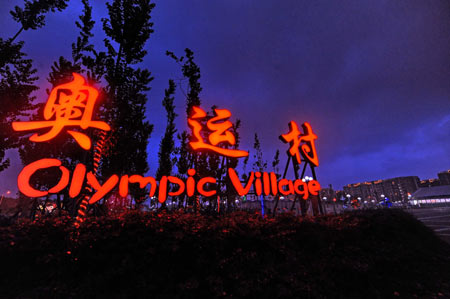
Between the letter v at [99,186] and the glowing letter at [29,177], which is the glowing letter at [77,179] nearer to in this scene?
the letter v at [99,186]

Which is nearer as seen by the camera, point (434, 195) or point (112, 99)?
point (112, 99)

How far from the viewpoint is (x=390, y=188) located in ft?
486

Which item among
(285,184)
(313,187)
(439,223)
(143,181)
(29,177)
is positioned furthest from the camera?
(439,223)

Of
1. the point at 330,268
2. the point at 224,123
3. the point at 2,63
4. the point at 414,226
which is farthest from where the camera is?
the point at 2,63

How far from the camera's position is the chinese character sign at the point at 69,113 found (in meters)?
5.53

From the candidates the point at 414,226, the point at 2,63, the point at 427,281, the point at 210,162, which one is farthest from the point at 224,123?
the point at 2,63

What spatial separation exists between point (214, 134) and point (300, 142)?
5.54m

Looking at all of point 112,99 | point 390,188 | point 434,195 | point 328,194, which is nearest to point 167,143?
point 112,99

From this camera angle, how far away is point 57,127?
577 centimetres

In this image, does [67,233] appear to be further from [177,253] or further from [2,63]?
[2,63]

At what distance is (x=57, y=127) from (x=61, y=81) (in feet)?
37.0

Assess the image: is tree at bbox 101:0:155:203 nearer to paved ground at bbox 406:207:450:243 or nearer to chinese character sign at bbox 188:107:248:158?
chinese character sign at bbox 188:107:248:158

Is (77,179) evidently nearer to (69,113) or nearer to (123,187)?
(123,187)

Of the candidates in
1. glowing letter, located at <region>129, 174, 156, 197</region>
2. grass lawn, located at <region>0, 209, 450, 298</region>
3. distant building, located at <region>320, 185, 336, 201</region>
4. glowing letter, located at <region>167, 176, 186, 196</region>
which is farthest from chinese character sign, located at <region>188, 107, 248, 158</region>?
distant building, located at <region>320, 185, 336, 201</region>
